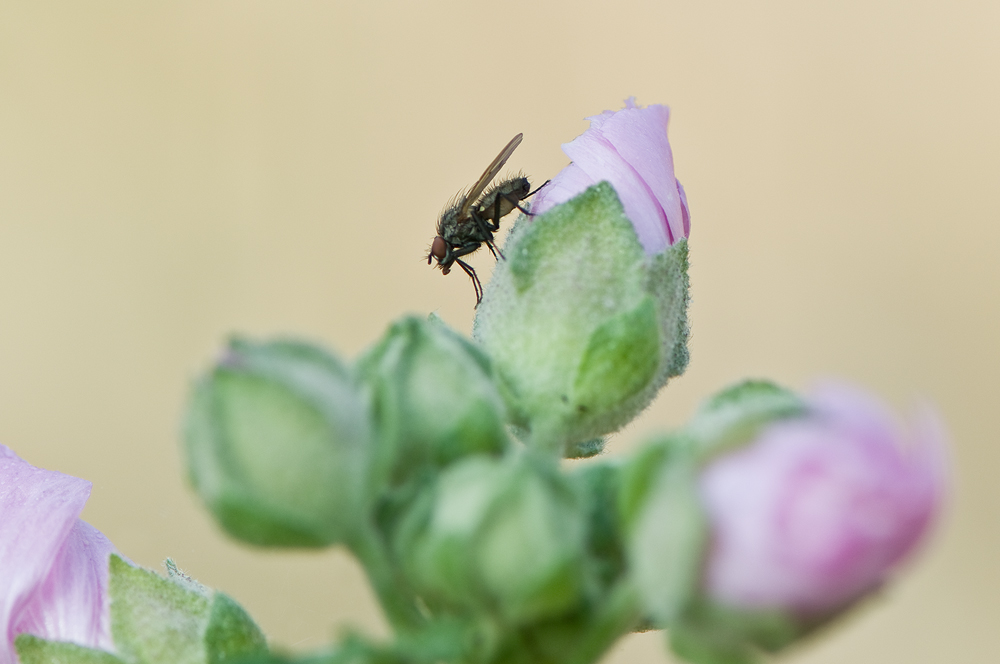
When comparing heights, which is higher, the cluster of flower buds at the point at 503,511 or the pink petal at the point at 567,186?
the pink petal at the point at 567,186

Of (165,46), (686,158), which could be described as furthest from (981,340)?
(165,46)

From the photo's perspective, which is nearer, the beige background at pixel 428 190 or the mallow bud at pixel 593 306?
the mallow bud at pixel 593 306

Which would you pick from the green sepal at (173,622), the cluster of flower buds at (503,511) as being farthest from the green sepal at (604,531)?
the green sepal at (173,622)

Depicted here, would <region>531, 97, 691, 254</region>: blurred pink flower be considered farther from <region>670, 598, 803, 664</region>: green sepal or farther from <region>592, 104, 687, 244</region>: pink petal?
<region>670, 598, 803, 664</region>: green sepal

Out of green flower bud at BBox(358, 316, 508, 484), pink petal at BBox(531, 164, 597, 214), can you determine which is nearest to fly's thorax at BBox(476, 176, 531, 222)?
pink petal at BBox(531, 164, 597, 214)

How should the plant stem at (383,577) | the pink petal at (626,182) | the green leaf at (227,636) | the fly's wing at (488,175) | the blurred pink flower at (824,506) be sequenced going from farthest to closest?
the fly's wing at (488,175) → the pink petal at (626,182) → the green leaf at (227,636) → the plant stem at (383,577) → the blurred pink flower at (824,506)

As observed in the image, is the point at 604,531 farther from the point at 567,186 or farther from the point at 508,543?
the point at 567,186

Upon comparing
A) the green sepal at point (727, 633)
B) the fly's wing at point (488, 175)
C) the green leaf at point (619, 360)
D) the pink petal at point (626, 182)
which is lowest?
the green sepal at point (727, 633)

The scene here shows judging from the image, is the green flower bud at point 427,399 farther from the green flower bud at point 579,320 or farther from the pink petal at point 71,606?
the pink petal at point 71,606

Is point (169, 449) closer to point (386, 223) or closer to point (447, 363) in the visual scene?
point (386, 223)
